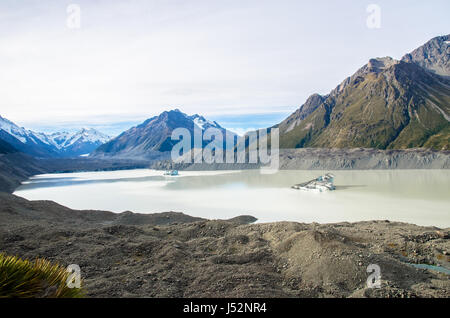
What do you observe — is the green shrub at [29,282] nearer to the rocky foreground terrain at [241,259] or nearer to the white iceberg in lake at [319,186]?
the rocky foreground terrain at [241,259]

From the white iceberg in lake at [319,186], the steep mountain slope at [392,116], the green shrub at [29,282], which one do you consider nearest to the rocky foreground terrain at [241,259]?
the green shrub at [29,282]

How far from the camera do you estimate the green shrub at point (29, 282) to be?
5348mm

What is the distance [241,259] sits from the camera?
552 inches

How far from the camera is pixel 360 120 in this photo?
16562cm

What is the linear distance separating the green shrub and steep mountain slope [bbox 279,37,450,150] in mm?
135472

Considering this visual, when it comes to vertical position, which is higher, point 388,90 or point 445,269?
point 388,90

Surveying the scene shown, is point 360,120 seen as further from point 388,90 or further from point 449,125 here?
point 449,125

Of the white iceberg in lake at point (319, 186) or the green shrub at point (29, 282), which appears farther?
the white iceberg in lake at point (319, 186)

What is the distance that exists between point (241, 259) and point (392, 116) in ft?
549

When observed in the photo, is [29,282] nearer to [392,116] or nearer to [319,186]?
[319,186]

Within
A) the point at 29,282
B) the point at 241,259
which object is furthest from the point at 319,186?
the point at 29,282

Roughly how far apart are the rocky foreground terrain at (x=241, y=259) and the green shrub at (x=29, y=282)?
467cm
